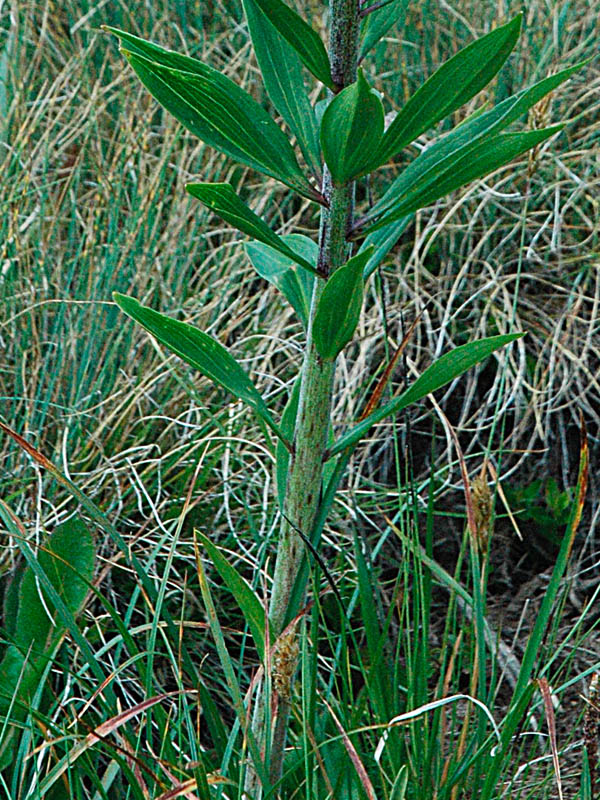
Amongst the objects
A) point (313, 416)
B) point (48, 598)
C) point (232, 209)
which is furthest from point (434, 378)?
point (48, 598)

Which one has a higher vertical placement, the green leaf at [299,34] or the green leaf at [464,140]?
the green leaf at [299,34]

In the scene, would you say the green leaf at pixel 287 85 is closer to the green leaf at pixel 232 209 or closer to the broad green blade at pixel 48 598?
the green leaf at pixel 232 209

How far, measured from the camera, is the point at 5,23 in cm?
207

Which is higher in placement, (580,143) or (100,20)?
(100,20)

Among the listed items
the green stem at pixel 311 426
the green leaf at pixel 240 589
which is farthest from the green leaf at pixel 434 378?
the green leaf at pixel 240 589

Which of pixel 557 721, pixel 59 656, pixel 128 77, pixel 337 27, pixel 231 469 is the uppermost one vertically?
pixel 128 77

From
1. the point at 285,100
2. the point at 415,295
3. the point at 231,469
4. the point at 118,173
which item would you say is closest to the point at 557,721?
the point at 231,469

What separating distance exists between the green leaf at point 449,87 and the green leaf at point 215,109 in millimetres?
77

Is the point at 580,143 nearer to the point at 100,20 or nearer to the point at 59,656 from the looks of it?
the point at 100,20

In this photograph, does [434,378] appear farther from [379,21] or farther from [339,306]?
[379,21]

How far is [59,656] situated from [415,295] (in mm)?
843

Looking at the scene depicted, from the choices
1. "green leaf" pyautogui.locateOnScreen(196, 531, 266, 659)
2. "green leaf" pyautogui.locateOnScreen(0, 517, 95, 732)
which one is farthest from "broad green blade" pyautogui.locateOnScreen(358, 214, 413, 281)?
"green leaf" pyautogui.locateOnScreen(0, 517, 95, 732)

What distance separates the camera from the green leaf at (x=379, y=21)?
73cm

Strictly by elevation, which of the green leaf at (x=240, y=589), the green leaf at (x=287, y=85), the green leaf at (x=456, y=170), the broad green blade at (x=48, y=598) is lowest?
the broad green blade at (x=48, y=598)
